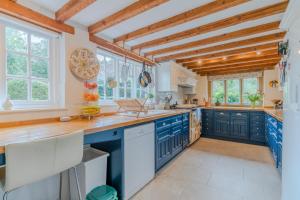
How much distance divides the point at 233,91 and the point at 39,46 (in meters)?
5.17

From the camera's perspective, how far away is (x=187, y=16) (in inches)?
73.7

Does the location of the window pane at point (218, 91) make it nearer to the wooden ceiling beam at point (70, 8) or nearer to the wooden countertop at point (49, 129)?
the wooden countertop at point (49, 129)

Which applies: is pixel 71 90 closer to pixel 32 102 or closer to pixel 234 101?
pixel 32 102

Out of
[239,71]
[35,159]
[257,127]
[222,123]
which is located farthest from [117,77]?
[239,71]

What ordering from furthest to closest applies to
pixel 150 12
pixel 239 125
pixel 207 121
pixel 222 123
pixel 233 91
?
1. pixel 233 91
2. pixel 207 121
3. pixel 222 123
4. pixel 239 125
5. pixel 150 12

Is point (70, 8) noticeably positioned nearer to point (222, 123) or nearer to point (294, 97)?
point (294, 97)

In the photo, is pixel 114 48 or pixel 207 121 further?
pixel 207 121

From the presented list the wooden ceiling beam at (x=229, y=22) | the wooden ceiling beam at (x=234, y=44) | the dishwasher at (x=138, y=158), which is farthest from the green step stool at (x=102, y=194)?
the wooden ceiling beam at (x=234, y=44)

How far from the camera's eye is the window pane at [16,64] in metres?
1.61

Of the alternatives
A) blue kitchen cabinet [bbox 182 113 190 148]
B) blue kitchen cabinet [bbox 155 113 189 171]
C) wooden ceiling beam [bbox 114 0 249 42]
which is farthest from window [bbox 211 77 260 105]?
wooden ceiling beam [bbox 114 0 249 42]

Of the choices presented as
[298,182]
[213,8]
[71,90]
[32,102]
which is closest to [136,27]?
[213,8]

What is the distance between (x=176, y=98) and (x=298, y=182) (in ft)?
11.4

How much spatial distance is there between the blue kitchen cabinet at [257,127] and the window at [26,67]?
14.1ft

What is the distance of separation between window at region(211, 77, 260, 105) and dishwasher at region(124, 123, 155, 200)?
3.89 m
